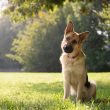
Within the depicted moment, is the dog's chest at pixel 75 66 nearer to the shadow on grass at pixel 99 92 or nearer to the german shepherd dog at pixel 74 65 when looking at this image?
the german shepherd dog at pixel 74 65

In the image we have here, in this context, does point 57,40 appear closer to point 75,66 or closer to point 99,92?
point 99,92

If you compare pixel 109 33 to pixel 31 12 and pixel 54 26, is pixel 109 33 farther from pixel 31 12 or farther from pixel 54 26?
pixel 31 12

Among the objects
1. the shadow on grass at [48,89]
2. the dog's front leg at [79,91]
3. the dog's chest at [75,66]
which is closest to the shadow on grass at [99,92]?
the shadow on grass at [48,89]

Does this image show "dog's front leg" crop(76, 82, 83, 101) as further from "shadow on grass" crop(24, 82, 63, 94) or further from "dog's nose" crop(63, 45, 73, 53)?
"shadow on grass" crop(24, 82, 63, 94)

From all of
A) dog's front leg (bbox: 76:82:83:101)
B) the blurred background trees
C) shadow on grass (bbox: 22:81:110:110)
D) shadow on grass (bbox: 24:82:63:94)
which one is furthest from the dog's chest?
the blurred background trees

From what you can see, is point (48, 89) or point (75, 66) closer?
point (75, 66)

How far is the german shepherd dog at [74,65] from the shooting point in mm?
8453

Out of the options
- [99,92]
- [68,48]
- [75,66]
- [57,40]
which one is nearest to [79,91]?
[75,66]

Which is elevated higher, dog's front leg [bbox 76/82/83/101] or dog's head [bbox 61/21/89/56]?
dog's head [bbox 61/21/89/56]

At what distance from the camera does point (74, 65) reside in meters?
8.70

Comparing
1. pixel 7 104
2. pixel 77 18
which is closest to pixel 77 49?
pixel 7 104

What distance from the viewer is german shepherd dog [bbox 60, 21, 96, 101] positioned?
8453mm

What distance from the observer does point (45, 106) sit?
7625mm

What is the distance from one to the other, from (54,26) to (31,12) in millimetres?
32151
